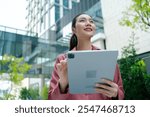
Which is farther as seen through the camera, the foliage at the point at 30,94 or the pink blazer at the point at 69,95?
the foliage at the point at 30,94

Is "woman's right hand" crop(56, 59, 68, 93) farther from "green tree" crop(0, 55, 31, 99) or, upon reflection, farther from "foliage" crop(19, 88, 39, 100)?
"foliage" crop(19, 88, 39, 100)

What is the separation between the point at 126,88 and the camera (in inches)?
329

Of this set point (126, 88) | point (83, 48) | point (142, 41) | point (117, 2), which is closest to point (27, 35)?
point (117, 2)

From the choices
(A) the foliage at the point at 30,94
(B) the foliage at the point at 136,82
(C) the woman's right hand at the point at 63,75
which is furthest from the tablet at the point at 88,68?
(A) the foliage at the point at 30,94

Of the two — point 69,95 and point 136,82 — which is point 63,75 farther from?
point 136,82

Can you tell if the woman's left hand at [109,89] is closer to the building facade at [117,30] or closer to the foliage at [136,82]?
the foliage at [136,82]

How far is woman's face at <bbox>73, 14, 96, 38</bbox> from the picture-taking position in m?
1.71

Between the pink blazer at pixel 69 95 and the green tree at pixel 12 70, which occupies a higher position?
the green tree at pixel 12 70

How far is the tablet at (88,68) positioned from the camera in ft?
4.89

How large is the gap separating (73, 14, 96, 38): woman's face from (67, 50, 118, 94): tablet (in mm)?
246

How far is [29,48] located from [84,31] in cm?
1833

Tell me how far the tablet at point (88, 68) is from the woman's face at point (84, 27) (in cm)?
25

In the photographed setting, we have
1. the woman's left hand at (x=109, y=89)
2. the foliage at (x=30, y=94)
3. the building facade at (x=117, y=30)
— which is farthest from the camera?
the foliage at (x=30, y=94)

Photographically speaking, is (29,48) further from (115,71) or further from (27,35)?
(115,71)
